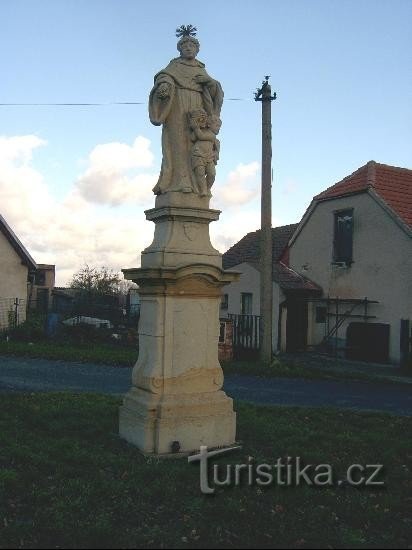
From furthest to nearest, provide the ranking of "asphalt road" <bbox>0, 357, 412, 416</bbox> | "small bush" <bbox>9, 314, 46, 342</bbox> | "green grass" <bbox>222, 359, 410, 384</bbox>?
1. "small bush" <bbox>9, 314, 46, 342</bbox>
2. "green grass" <bbox>222, 359, 410, 384</bbox>
3. "asphalt road" <bbox>0, 357, 412, 416</bbox>

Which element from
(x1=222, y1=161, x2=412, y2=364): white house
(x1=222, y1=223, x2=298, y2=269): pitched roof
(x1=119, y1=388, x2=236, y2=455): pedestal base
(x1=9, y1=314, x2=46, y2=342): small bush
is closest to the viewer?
(x1=119, y1=388, x2=236, y2=455): pedestal base

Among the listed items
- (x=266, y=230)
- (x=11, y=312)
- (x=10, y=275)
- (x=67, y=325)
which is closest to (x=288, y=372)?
(x=266, y=230)

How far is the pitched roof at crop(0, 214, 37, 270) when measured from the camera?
2308 cm

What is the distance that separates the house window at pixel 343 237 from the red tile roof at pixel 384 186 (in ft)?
2.60

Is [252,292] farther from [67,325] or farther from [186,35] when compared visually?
[186,35]

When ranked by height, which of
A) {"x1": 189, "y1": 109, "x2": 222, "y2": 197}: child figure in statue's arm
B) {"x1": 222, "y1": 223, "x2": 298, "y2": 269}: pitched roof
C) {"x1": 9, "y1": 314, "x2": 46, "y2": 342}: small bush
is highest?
{"x1": 222, "y1": 223, "x2": 298, "y2": 269}: pitched roof

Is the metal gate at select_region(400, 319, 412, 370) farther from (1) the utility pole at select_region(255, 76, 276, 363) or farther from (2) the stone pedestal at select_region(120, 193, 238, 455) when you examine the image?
(2) the stone pedestal at select_region(120, 193, 238, 455)

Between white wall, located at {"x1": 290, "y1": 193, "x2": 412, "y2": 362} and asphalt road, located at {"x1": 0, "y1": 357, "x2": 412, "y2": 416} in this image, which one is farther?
white wall, located at {"x1": 290, "y1": 193, "x2": 412, "y2": 362}

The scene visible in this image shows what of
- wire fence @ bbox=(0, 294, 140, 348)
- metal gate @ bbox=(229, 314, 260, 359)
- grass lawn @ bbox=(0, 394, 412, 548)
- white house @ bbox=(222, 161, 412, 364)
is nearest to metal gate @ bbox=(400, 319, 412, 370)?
white house @ bbox=(222, 161, 412, 364)

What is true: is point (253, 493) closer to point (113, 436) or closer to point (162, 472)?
point (162, 472)

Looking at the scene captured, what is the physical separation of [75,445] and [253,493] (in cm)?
230

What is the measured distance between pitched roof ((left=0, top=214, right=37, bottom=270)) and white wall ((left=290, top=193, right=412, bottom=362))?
11479 millimetres

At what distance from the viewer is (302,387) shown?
508 inches

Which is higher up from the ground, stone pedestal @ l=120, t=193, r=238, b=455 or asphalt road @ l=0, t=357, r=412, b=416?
stone pedestal @ l=120, t=193, r=238, b=455
